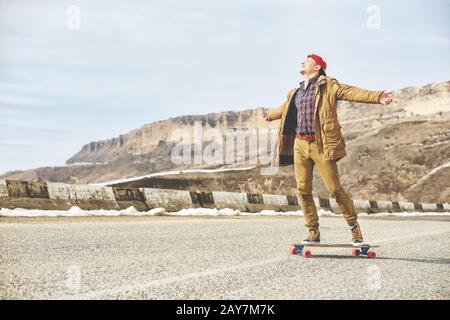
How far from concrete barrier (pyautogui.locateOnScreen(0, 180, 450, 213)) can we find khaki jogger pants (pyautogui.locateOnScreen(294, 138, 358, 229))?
6.29m

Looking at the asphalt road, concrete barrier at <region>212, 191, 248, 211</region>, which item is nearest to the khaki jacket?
the asphalt road

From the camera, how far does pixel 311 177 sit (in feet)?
20.6

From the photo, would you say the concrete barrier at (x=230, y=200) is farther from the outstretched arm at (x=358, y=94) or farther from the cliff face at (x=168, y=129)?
the cliff face at (x=168, y=129)

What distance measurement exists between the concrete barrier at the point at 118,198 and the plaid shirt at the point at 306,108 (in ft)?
21.0

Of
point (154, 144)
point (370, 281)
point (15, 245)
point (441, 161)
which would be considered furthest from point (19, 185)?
point (154, 144)

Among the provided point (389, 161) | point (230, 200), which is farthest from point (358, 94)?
point (389, 161)

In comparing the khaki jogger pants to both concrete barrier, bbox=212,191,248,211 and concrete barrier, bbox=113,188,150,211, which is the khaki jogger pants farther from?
concrete barrier, bbox=212,191,248,211

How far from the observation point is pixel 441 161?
54594mm

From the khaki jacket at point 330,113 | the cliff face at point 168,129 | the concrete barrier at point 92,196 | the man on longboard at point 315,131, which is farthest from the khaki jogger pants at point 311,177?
the cliff face at point 168,129

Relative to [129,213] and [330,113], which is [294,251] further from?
[129,213]

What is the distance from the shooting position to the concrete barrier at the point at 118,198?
36.1 feet

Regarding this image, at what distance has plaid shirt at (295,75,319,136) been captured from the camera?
6.27 metres
